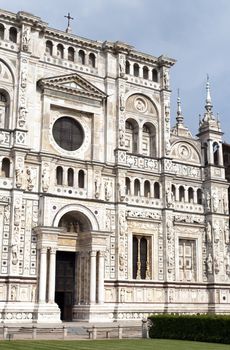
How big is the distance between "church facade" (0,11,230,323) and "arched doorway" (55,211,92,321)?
77mm

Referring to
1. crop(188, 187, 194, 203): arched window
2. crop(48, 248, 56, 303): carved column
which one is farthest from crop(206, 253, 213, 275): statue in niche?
crop(48, 248, 56, 303): carved column

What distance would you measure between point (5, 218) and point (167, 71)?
1926 cm

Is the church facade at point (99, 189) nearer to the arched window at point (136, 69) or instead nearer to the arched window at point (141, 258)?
the arched window at point (141, 258)

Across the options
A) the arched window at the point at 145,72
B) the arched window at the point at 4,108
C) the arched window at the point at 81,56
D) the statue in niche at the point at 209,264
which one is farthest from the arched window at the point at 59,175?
the statue in niche at the point at 209,264

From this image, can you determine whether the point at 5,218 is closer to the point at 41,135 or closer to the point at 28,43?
the point at 41,135

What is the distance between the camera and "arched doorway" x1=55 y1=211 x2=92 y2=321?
38.6 m

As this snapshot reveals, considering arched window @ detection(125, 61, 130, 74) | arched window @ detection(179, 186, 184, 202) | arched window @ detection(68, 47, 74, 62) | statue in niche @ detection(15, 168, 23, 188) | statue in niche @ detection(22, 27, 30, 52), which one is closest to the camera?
statue in niche @ detection(15, 168, 23, 188)

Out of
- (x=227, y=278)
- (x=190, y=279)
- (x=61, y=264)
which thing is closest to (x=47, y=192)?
(x=61, y=264)

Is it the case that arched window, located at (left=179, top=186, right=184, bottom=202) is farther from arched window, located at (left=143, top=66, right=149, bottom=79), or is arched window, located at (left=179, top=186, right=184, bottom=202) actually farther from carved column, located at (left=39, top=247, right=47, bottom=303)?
carved column, located at (left=39, top=247, right=47, bottom=303)

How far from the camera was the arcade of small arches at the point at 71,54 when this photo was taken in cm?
4041

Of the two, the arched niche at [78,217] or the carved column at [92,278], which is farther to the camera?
the arched niche at [78,217]

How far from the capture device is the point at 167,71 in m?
45.6

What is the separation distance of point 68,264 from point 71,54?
15.8m

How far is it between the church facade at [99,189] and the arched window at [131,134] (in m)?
0.12
